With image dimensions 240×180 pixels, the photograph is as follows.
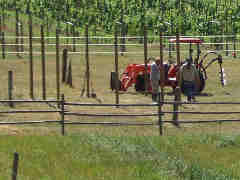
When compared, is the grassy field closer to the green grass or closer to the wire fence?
the green grass

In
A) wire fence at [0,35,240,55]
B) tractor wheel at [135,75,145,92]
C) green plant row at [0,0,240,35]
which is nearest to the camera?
tractor wheel at [135,75,145,92]

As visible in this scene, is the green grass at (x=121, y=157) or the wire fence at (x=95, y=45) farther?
the wire fence at (x=95, y=45)

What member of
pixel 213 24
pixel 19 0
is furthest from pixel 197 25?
pixel 19 0

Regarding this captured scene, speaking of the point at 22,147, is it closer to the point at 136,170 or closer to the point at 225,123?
the point at 136,170

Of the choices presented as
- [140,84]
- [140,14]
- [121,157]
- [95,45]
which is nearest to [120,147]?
[121,157]

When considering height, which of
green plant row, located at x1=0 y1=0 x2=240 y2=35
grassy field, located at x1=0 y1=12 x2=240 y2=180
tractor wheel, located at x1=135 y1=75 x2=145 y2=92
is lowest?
grassy field, located at x1=0 y1=12 x2=240 y2=180

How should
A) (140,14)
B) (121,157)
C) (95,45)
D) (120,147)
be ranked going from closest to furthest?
(121,157) → (120,147) → (95,45) → (140,14)

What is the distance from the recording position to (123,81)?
2805cm

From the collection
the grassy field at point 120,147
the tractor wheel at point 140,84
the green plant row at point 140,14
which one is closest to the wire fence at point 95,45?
the green plant row at point 140,14

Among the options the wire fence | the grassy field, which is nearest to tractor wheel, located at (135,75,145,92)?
the grassy field

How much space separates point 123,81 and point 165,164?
13263 mm

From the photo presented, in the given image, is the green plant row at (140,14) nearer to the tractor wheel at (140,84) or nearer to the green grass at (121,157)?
the tractor wheel at (140,84)

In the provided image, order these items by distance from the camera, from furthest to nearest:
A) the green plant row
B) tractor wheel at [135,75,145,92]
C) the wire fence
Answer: the green plant row
the wire fence
tractor wheel at [135,75,145,92]

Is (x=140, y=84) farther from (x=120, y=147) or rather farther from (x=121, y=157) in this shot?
(x=121, y=157)
